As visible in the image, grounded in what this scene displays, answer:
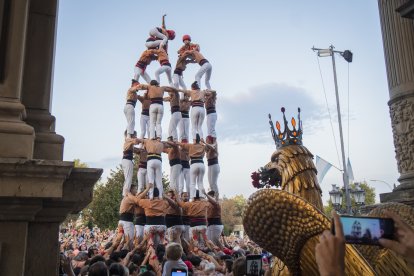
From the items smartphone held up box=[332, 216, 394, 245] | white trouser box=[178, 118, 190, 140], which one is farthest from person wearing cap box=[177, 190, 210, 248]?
smartphone held up box=[332, 216, 394, 245]

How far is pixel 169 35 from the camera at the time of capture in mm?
19219

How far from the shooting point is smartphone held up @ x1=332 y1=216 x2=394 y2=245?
5.59ft

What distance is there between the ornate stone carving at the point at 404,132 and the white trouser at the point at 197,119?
11.2 meters

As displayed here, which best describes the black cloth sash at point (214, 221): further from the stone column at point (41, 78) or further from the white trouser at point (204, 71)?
the stone column at point (41, 78)

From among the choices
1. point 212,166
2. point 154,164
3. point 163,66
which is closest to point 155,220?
point 154,164

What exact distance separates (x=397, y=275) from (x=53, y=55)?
345cm

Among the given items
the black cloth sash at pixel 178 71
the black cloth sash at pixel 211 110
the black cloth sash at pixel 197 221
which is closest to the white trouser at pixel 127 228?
the black cloth sash at pixel 197 221

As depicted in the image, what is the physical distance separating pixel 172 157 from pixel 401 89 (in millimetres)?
11590

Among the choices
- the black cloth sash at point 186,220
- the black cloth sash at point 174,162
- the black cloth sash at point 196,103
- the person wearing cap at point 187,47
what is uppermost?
the person wearing cap at point 187,47

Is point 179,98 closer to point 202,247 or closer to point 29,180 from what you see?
point 202,247

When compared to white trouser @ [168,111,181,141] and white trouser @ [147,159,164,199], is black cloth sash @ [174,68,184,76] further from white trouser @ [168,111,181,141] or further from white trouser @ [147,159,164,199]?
white trouser @ [147,159,164,199]

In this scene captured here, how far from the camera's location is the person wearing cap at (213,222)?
614 inches

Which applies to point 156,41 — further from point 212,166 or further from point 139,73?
point 212,166

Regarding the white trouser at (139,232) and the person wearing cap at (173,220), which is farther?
the white trouser at (139,232)
